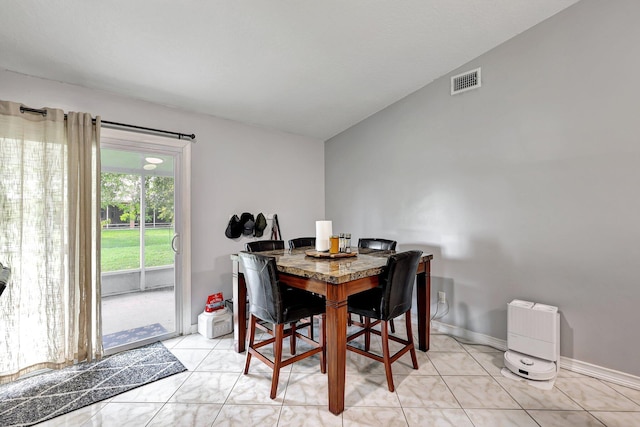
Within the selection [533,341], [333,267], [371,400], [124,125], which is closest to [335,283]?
[333,267]

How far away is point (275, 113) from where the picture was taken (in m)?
3.50

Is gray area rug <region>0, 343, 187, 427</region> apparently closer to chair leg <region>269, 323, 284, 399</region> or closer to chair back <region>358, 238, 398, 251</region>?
chair leg <region>269, 323, 284, 399</region>

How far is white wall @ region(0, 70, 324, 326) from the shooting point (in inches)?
96.7

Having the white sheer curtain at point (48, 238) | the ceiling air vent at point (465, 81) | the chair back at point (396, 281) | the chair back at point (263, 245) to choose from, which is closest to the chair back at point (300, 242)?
the chair back at point (263, 245)

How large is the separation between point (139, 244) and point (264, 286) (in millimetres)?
1664

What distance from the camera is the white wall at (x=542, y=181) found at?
2.19 m

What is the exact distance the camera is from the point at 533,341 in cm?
233

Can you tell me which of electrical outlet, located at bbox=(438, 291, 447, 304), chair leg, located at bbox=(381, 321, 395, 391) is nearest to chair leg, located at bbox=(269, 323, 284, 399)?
chair leg, located at bbox=(381, 321, 395, 391)

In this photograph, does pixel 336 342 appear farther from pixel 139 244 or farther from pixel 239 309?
pixel 139 244

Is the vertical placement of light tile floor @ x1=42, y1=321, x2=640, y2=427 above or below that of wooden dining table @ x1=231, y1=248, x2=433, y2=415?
below

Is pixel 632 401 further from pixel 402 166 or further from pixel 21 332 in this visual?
pixel 21 332

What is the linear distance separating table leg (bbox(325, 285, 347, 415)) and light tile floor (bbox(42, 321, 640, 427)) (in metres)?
0.13

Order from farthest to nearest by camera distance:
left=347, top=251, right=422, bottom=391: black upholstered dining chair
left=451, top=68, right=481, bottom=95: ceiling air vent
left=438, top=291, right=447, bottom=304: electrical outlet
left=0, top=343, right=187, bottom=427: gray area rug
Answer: left=438, top=291, right=447, bottom=304: electrical outlet < left=451, top=68, right=481, bottom=95: ceiling air vent < left=347, top=251, right=422, bottom=391: black upholstered dining chair < left=0, top=343, right=187, bottom=427: gray area rug

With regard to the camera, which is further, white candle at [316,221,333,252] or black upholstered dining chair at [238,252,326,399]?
white candle at [316,221,333,252]
